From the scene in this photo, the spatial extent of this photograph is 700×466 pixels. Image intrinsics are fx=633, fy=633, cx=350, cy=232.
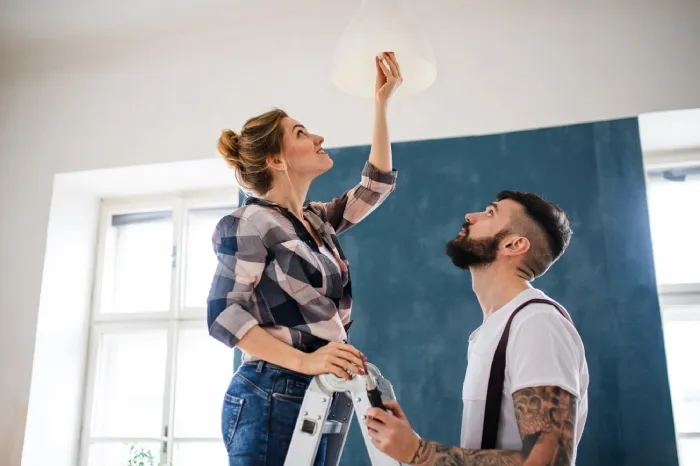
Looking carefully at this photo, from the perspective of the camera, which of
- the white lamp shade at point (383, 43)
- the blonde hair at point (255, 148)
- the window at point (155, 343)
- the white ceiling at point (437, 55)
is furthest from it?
the window at point (155, 343)

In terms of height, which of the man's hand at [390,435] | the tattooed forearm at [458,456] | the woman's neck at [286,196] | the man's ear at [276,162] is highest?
the man's ear at [276,162]

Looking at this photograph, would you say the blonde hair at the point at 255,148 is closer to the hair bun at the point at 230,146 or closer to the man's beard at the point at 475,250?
the hair bun at the point at 230,146

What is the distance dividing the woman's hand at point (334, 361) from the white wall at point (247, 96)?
1796 mm

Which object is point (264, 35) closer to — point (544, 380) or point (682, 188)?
point (682, 188)

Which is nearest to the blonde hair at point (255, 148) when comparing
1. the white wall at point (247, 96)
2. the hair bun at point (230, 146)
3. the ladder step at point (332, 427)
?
the hair bun at point (230, 146)

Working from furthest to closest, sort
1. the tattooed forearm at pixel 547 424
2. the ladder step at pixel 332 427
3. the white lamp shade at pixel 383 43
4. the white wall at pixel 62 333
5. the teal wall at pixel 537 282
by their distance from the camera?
the white wall at pixel 62 333
the teal wall at pixel 537 282
the white lamp shade at pixel 383 43
the ladder step at pixel 332 427
the tattooed forearm at pixel 547 424

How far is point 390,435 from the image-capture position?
1.23 m

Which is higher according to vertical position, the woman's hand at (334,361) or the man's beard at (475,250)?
the man's beard at (475,250)

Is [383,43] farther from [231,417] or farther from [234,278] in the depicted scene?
[231,417]

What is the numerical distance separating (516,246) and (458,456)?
578mm

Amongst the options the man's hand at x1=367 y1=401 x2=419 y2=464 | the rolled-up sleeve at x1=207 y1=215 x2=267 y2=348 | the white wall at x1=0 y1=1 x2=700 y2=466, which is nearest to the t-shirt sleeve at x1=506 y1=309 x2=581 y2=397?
the man's hand at x1=367 y1=401 x2=419 y2=464

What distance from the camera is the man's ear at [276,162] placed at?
1.58 m

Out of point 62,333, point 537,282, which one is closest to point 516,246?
point 537,282

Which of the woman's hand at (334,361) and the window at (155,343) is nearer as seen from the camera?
the woman's hand at (334,361)
